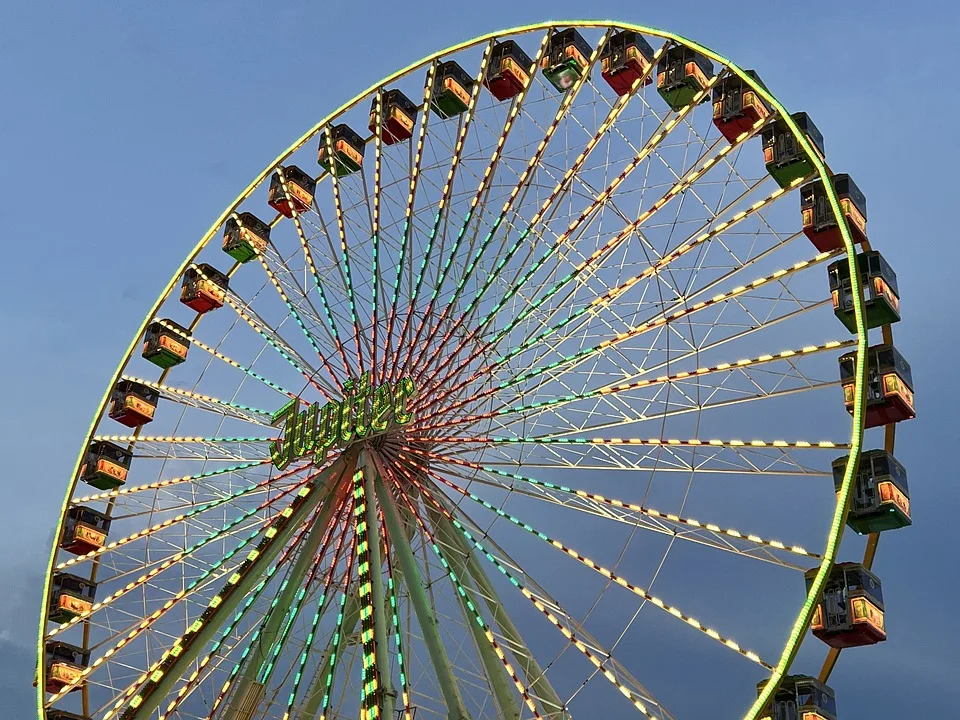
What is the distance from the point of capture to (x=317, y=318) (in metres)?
26.5

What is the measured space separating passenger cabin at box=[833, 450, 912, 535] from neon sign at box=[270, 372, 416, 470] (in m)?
7.42

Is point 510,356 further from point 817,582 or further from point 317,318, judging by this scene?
point 817,582

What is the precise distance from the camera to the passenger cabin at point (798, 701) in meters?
20.0

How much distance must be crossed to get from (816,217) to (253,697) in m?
12.1

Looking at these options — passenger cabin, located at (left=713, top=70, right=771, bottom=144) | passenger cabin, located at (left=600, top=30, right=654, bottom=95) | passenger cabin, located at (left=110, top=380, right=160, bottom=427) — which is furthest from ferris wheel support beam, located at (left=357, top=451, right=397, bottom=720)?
passenger cabin, located at (left=600, top=30, right=654, bottom=95)

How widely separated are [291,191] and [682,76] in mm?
9012

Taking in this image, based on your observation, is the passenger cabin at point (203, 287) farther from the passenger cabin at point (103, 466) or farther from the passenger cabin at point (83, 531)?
the passenger cabin at point (83, 531)

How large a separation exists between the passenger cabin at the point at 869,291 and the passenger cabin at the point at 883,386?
51cm

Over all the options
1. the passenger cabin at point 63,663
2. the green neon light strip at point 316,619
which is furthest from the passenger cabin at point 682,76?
the passenger cabin at point 63,663

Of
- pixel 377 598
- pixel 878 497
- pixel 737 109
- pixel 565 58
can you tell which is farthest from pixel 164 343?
pixel 878 497

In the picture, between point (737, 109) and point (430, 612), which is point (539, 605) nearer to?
point (430, 612)

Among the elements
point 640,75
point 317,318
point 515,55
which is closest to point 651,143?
point 640,75

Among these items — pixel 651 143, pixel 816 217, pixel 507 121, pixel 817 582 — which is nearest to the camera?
pixel 817 582

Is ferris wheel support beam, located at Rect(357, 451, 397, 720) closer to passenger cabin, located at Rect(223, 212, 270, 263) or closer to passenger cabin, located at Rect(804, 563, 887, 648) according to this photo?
passenger cabin, located at Rect(804, 563, 887, 648)
